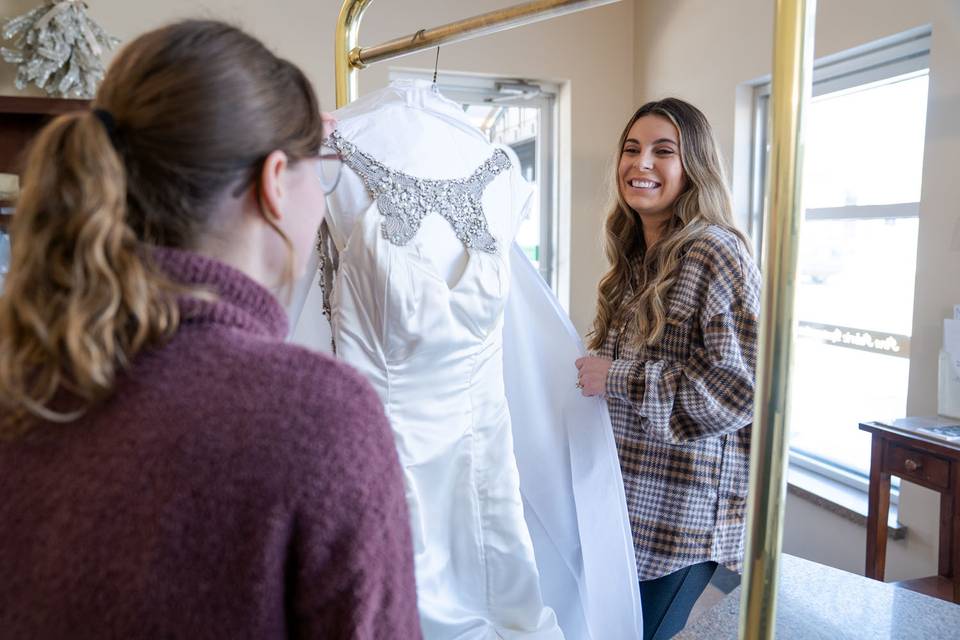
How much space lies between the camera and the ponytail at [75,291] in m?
0.50

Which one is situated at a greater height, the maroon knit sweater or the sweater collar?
the sweater collar

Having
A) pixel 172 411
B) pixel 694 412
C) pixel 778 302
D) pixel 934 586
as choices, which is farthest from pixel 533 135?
pixel 172 411

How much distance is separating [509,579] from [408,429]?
11.9 inches

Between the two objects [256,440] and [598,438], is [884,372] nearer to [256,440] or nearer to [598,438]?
[598,438]

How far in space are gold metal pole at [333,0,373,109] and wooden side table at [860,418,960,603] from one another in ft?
5.03

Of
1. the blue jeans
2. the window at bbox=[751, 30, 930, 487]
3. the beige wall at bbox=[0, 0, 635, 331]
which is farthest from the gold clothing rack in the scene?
the beige wall at bbox=[0, 0, 635, 331]

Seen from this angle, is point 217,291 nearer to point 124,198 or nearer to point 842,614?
point 124,198

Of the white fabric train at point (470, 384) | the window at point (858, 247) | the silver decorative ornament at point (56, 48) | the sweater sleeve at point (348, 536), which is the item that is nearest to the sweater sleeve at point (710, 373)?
the white fabric train at point (470, 384)

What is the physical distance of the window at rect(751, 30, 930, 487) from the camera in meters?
2.37

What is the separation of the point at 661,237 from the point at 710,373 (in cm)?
33

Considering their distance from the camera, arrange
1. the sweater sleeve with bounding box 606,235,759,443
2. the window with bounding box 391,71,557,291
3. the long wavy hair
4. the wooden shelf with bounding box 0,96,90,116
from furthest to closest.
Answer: the window with bounding box 391,71,557,291 → the wooden shelf with bounding box 0,96,90,116 → the long wavy hair → the sweater sleeve with bounding box 606,235,759,443

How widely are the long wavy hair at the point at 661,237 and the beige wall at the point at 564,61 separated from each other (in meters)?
1.78

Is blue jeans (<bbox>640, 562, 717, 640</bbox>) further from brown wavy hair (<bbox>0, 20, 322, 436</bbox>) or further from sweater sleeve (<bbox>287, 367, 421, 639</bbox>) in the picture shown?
brown wavy hair (<bbox>0, 20, 322, 436</bbox>)

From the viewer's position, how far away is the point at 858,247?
258 centimetres
